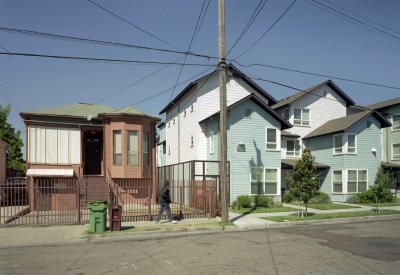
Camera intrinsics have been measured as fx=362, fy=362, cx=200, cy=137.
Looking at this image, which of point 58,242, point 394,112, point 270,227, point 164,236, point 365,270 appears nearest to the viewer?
point 365,270

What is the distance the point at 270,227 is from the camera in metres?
14.9

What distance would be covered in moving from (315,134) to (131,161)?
16.0 metres

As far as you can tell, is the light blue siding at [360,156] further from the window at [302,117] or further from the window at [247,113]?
the window at [247,113]

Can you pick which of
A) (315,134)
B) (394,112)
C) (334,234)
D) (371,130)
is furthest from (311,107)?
(334,234)

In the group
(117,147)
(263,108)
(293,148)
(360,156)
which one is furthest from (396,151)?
(117,147)

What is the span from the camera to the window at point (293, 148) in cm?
2978

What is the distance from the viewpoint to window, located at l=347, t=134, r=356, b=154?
2691 centimetres

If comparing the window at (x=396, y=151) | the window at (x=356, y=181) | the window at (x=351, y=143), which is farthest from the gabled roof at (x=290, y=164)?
the window at (x=396, y=151)

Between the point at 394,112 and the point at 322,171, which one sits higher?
the point at 394,112

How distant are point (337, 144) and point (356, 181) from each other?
3.05m

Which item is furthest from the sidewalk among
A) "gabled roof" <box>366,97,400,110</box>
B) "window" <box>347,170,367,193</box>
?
"gabled roof" <box>366,97,400,110</box>

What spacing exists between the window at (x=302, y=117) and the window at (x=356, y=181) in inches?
233

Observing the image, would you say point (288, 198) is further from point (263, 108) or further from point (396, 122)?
point (396, 122)

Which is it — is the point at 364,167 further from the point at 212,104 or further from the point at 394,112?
the point at 212,104
